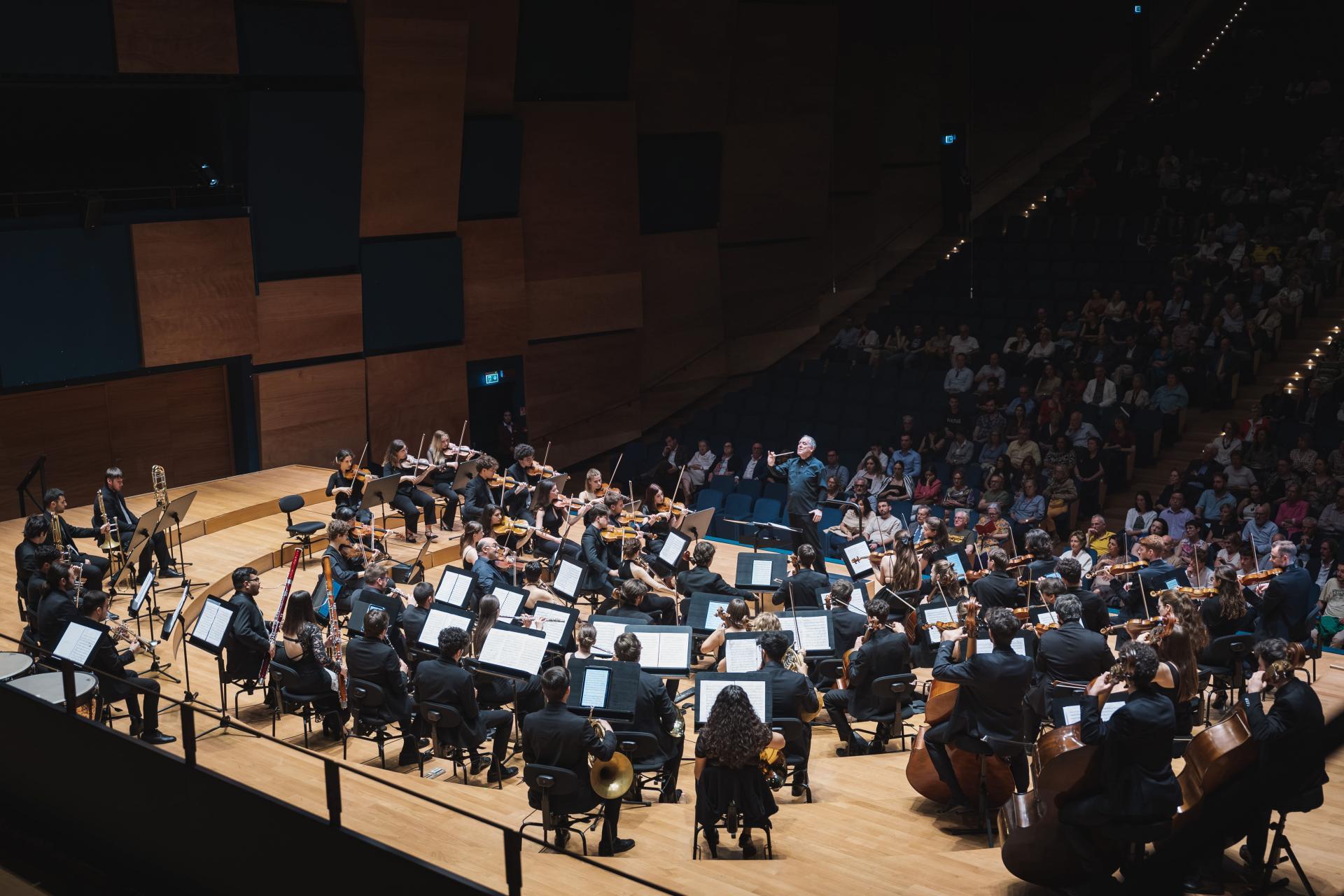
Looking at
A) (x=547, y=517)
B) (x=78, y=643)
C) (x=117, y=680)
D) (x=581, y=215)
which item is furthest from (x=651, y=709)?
(x=581, y=215)

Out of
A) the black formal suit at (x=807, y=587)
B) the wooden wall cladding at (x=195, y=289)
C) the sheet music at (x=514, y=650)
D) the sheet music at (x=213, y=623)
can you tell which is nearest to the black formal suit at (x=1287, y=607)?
the black formal suit at (x=807, y=587)

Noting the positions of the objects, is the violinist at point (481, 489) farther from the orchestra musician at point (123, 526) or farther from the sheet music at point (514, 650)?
the sheet music at point (514, 650)

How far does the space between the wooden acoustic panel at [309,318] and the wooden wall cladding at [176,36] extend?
2.45m

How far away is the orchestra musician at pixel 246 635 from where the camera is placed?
743 cm

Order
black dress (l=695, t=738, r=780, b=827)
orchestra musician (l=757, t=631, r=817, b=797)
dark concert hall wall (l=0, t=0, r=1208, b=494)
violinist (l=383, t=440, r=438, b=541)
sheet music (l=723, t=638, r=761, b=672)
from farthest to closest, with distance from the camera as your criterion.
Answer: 1. dark concert hall wall (l=0, t=0, r=1208, b=494)
2. violinist (l=383, t=440, r=438, b=541)
3. sheet music (l=723, t=638, r=761, b=672)
4. orchestra musician (l=757, t=631, r=817, b=797)
5. black dress (l=695, t=738, r=780, b=827)

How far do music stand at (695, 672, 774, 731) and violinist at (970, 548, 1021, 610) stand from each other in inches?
96.3

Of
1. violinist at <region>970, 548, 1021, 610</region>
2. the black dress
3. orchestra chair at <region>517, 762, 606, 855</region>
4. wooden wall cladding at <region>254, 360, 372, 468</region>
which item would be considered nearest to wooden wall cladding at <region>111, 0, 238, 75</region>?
wooden wall cladding at <region>254, 360, 372, 468</region>

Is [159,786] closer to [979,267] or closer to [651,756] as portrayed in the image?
[651,756]

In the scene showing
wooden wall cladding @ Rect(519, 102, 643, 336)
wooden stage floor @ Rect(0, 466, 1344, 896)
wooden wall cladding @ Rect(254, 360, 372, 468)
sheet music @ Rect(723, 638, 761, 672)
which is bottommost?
wooden stage floor @ Rect(0, 466, 1344, 896)

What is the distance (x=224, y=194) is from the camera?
530 inches

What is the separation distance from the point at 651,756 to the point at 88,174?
10415 mm

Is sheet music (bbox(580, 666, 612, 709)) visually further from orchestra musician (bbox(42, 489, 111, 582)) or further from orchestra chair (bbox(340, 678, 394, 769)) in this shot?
orchestra musician (bbox(42, 489, 111, 582))

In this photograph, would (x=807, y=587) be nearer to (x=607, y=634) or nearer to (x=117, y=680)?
(x=607, y=634)

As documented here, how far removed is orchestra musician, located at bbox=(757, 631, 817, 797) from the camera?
6504 mm
